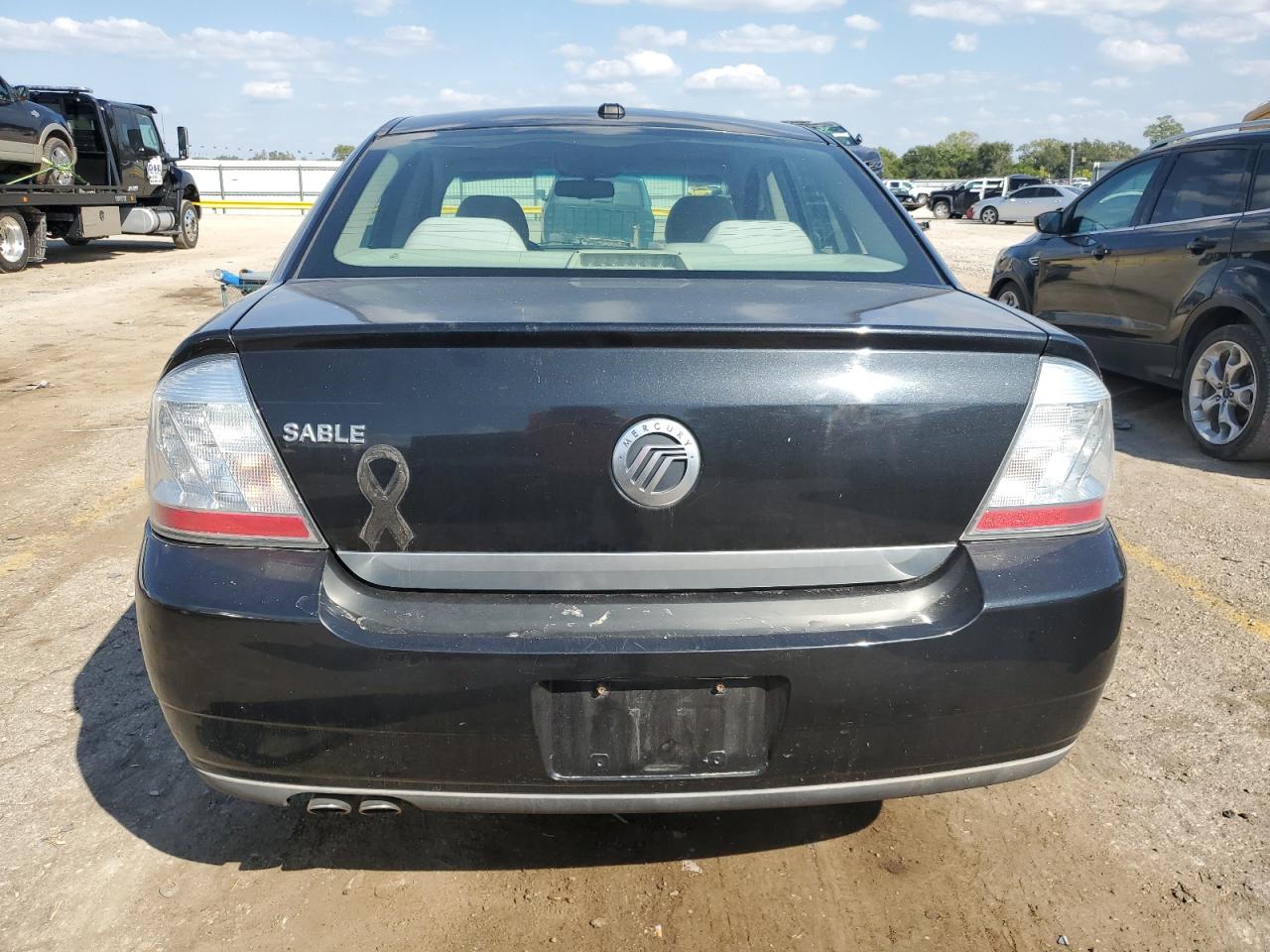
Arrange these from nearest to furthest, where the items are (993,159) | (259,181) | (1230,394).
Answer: (1230,394)
(259,181)
(993,159)

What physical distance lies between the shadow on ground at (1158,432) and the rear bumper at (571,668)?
173 inches

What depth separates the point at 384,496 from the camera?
6.12ft

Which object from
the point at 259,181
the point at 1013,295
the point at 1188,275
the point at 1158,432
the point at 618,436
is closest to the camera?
the point at 618,436

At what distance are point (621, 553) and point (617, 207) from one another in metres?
1.40

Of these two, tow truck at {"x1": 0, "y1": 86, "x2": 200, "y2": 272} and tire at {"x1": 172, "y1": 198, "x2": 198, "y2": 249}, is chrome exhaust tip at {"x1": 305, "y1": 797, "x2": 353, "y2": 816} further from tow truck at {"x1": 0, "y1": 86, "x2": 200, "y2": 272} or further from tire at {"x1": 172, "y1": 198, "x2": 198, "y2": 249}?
tire at {"x1": 172, "y1": 198, "x2": 198, "y2": 249}

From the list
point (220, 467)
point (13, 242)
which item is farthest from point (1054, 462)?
point (13, 242)

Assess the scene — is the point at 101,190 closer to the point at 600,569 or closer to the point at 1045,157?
the point at 600,569

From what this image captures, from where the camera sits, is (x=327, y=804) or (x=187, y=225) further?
(x=187, y=225)

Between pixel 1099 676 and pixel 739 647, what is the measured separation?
75cm

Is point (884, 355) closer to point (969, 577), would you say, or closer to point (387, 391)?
point (969, 577)

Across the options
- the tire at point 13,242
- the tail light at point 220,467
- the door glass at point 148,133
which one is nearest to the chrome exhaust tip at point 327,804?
the tail light at point 220,467

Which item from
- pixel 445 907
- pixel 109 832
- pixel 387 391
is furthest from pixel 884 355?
pixel 109 832

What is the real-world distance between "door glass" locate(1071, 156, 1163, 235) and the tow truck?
44.5ft

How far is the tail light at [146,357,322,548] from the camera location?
1896mm
